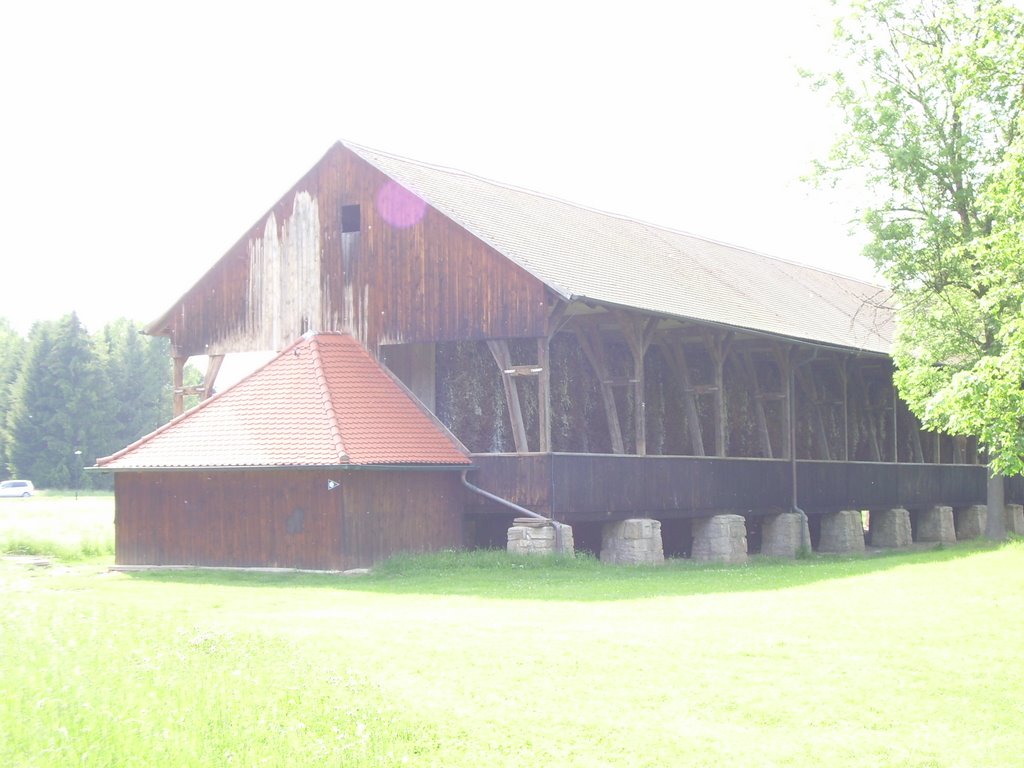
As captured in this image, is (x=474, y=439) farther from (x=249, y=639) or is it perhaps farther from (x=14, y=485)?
(x=14, y=485)

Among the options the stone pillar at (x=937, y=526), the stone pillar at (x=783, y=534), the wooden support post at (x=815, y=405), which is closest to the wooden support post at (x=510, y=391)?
the stone pillar at (x=783, y=534)

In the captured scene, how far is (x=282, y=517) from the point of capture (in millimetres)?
25031

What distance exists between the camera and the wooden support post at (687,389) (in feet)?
104

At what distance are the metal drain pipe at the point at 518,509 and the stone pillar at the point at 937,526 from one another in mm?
19323

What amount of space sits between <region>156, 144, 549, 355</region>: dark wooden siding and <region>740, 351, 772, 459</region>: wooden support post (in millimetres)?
9810

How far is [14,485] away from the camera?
8162cm

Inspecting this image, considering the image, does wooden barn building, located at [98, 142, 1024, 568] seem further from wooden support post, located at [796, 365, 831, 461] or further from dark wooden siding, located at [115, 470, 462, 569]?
wooden support post, located at [796, 365, 831, 461]

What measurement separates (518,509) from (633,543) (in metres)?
2.80

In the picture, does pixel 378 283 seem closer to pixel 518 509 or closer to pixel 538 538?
pixel 518 509

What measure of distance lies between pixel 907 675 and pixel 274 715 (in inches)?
248

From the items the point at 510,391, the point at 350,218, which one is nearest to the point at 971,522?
the point at 510,391

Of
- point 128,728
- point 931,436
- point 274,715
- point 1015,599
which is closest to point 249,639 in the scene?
point 274,715

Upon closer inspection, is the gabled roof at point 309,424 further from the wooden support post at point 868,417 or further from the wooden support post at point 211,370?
the wooden support post at point 868,417

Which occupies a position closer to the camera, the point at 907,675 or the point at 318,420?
the point at 907,675
